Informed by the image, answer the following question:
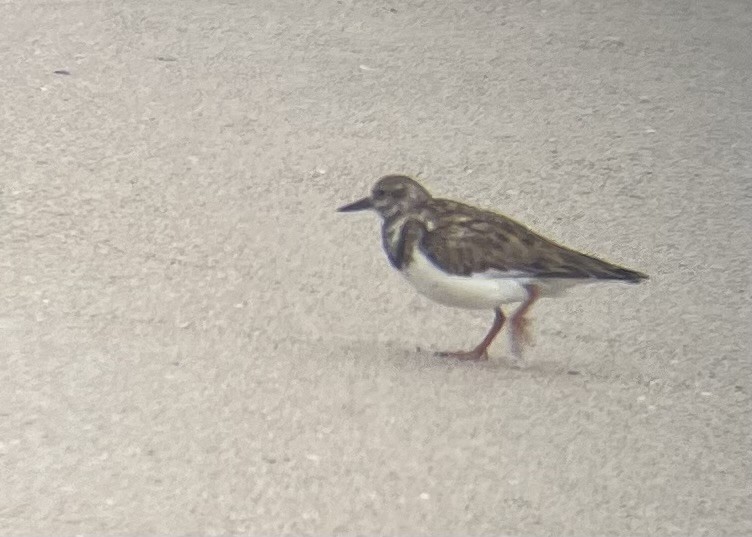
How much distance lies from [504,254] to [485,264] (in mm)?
73

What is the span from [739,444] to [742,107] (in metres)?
4.00

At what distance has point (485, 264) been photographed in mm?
5578

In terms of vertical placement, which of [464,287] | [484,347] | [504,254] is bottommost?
[484,347]

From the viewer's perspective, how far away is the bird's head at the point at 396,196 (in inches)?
232

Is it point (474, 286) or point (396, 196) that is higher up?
point (396, 196)

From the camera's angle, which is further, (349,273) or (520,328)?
(349,273)

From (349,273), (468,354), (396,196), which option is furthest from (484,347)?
(349,273)

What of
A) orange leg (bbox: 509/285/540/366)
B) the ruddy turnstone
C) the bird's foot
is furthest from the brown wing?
the bird's foot

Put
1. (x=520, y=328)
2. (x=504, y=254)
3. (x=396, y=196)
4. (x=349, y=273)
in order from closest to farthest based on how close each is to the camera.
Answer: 1. (x=504, y=254)
2. (x=520, y=328)
3. (x=396, y=196)
4. (x=349, y=273)

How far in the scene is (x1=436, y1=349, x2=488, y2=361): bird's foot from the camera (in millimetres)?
5715

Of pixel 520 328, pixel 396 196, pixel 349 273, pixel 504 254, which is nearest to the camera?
pixel 504 254

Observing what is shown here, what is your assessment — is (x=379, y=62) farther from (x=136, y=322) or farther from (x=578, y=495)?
(x=578, y=495)

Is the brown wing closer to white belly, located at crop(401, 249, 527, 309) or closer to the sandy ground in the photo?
white belly, located at crop(401, 249, 527, 309)

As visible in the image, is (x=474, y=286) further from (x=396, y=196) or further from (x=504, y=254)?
(x=396, y=196)
